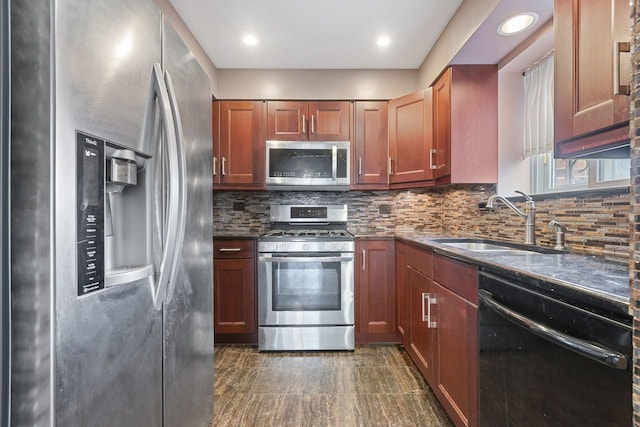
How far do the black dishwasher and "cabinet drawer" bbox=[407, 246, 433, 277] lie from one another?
0.60 meters

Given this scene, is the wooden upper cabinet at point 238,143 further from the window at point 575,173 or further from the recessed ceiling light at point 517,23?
the window at point 575,173

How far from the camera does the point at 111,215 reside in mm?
929

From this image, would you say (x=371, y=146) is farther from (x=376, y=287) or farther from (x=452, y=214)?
(x=376, y=287)

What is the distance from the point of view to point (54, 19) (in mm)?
658

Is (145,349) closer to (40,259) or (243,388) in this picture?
(40,259)

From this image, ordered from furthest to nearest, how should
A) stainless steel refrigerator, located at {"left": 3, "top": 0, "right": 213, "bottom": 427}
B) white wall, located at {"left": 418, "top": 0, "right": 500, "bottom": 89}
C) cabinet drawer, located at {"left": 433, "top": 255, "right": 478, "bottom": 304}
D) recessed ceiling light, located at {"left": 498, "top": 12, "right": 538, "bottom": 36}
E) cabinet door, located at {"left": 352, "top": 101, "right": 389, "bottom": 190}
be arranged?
cabinet door, located at {"left": 352, "top": 101, "right": 389, "bottom": 190} → white wall, located at {"left": 418, "top": 0, "right": 500, "bottom": 89} → recessed ceiling light, located at {"left": 498, "top": 12, "right": 538, "bottom": 36} → cabinet drawer, located at {"left": 433, "top": 255, "right": 478, "bottom": 304} → stainless steel refrigerator, located at {"left": 3, "top": 0, "right": 213, "bottom": 427}

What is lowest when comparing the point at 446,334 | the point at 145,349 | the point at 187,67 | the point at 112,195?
the point at 446,334

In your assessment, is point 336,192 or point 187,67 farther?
point 336,192

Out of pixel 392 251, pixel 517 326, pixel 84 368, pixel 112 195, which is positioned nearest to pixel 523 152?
pixel 392 251

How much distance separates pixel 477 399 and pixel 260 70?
2928 millimetres

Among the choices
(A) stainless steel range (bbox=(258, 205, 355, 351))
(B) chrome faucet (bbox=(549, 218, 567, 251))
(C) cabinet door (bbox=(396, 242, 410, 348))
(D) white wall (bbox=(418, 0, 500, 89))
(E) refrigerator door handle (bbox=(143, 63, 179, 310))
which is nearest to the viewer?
(E) refrigerator door handle (bbox=(143, 63, 179, 310))

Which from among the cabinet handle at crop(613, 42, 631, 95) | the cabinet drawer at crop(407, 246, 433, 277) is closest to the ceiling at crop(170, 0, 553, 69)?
the cabinet handle at crop(613, 42, 631, 95)

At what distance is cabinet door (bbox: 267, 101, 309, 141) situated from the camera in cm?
288

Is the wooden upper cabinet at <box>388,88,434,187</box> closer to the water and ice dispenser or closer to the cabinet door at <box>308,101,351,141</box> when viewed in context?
the cabinet door at <box>308,101,351,141</box>
